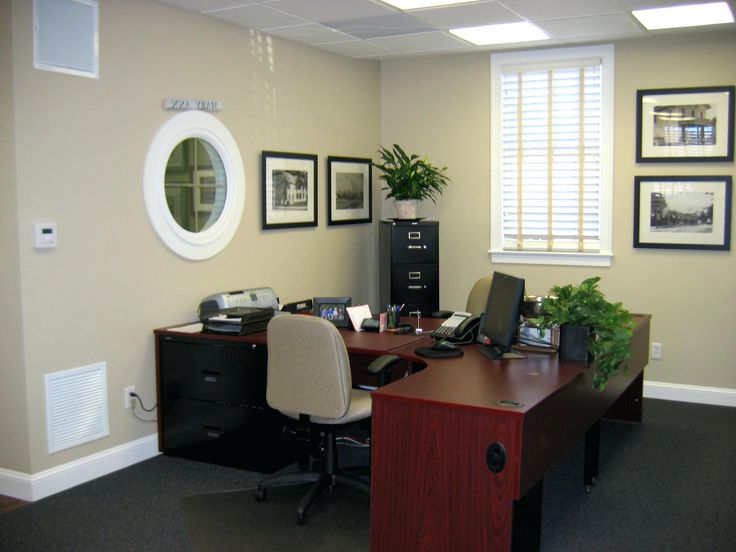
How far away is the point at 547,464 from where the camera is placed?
311 centimetres

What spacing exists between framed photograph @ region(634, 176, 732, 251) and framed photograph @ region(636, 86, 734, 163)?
0.55ft

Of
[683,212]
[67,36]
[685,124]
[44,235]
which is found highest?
[67,36]

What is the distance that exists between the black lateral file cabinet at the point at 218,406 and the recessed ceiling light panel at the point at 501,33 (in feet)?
8.74

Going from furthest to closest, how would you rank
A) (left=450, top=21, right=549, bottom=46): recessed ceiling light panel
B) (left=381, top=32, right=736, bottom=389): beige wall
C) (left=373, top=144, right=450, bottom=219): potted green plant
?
(left=373, top=144, right=450, bottom=219): potted green plant < (left=381, top=32, right=736, bottom=389): beige wall < (left=450, top=21, right=549, bottom=46): recessed ceiling light panel

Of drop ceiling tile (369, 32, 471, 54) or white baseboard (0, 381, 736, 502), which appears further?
drop ceiling tile (369, 32, 471, 54)

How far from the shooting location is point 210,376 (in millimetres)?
4422

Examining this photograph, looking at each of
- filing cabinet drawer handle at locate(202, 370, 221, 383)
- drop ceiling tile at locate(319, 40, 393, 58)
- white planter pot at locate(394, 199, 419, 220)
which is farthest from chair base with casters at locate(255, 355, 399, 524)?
drop ceiling tile at locate(319, 40, 393, 58)

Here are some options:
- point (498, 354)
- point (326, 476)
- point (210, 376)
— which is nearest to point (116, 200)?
point (210, 376)

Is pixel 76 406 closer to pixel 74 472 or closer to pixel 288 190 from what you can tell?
pixel 74 472

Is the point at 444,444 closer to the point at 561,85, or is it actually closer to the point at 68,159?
the point at 68,159

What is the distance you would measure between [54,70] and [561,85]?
12.2 ft

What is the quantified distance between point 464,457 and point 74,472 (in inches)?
89.4

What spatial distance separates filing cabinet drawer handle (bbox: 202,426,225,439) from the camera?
443cm

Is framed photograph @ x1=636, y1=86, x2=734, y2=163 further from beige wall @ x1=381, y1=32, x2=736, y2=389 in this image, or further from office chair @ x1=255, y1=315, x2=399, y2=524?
office chair @ x1=255, y1=315, x2=399, y2=524
